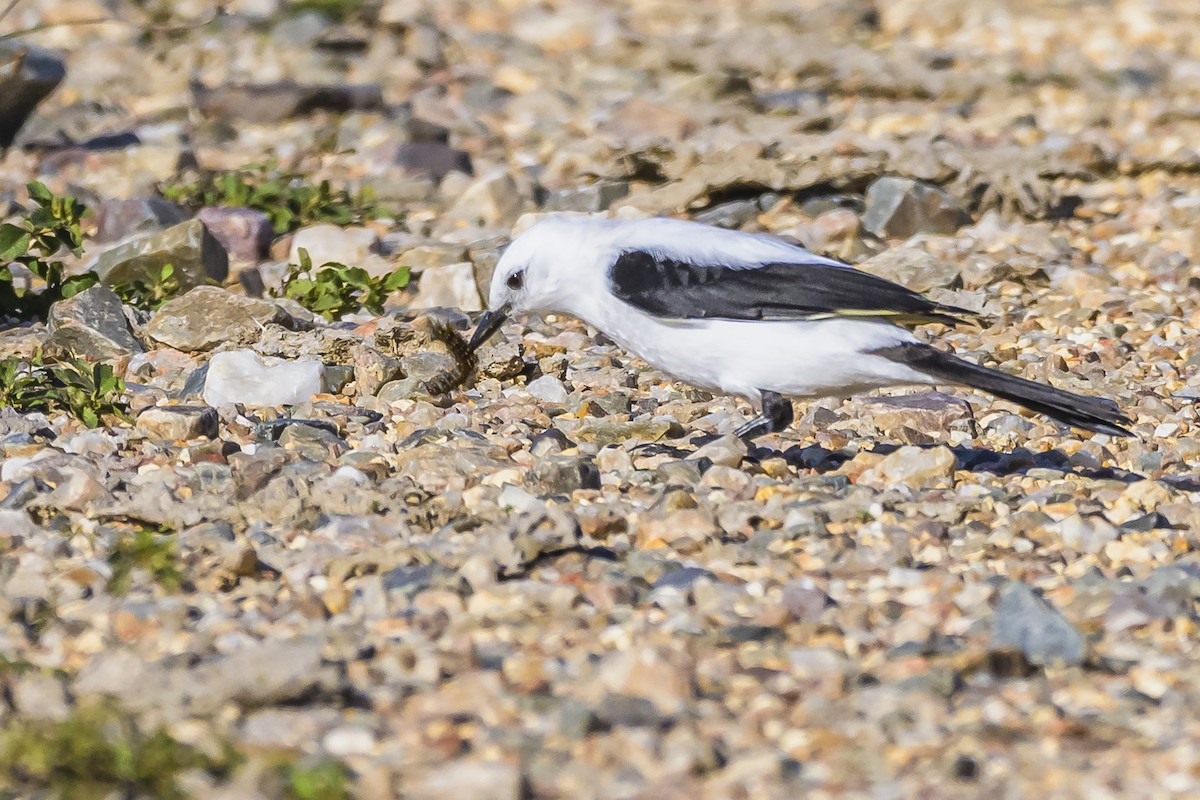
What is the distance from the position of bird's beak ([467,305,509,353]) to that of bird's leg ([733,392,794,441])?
86 centimetres

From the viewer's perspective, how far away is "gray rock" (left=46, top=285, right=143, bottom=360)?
6.09m

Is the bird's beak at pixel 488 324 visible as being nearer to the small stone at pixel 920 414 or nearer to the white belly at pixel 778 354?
the white belly at pixel 778 354

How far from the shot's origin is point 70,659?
12.1 ft

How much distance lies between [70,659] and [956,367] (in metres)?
2.51

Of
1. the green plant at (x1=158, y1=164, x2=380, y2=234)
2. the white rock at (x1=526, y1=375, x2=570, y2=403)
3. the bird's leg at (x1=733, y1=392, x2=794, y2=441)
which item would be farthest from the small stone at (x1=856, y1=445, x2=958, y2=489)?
the green plant at (x1=158, y1=164, x2=380, y2=234)

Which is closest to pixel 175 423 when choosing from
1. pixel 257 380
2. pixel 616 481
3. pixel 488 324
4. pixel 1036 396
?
pixel 257 380

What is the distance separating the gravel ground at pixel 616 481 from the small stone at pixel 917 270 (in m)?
0.02

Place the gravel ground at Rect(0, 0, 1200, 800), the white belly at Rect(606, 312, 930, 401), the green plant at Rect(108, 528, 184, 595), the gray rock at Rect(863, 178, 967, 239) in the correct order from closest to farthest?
the gravel ground at Rect(0, 0, 1200, 800), the green plant at Rect(108, 528, 184, 595), the white belly at Rect(606, 312, 930, 401), the gray rock at Rect(863, 178, 967, 239)

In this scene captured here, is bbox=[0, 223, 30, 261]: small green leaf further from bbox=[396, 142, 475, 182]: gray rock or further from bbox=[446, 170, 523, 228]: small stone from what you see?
bbox=[396, 142, 475, 182]: gray rock

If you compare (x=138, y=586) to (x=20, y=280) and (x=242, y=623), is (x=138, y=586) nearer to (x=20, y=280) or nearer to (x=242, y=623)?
(x=242, y=623)

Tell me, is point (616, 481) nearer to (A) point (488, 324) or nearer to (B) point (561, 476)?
(B) point (561, 476)

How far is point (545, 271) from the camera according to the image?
213 inches

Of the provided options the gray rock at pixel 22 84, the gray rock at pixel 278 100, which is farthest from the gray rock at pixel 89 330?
the gray rock at pixel 278 100

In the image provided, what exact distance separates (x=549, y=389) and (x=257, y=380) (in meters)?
0.97
